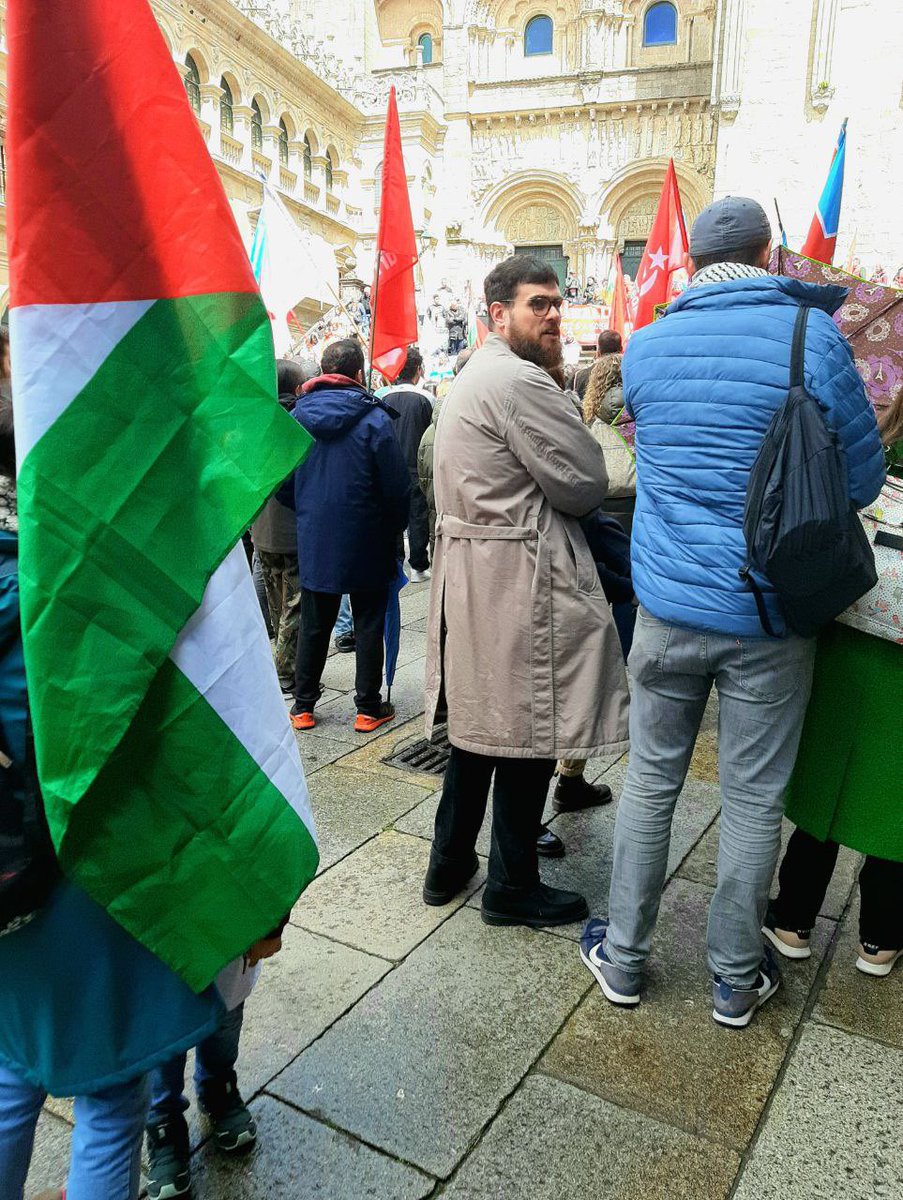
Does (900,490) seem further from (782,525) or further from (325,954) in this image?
(325,954)

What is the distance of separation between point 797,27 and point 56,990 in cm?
2488

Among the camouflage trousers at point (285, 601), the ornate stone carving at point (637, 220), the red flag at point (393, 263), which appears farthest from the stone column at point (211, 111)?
the camouflage trousers at point (285, 601)

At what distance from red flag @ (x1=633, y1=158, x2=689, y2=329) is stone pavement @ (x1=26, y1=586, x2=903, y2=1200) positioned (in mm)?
6824

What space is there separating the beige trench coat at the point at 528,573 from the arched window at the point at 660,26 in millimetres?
43050

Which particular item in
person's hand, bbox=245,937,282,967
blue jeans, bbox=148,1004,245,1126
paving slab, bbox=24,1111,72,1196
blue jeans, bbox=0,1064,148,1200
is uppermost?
person's hand, bbox=245,937,282,967

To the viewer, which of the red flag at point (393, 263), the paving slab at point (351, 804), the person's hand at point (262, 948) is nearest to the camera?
the person's hand at point (262, 948)

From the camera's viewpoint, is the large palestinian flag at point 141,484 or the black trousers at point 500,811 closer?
the large palestinian flag at point 141,484

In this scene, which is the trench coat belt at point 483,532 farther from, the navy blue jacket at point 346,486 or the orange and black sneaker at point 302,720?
the orange and black sneaker at point 302,720

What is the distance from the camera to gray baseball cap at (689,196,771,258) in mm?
2115

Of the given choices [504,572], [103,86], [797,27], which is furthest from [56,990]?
[797,27]

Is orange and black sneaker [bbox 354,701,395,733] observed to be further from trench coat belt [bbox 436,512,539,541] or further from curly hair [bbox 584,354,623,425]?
trench coat belt [bbox 436,512,539,541]

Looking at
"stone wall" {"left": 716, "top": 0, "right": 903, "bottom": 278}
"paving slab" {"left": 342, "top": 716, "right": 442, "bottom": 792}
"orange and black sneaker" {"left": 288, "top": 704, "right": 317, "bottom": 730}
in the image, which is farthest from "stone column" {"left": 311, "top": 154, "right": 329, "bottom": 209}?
"paving slab" {"left": 342, "top": 716, "right": 442, "bottom": 792}

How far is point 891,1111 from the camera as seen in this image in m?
2.00

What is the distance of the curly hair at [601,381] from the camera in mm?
3965
